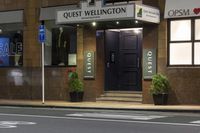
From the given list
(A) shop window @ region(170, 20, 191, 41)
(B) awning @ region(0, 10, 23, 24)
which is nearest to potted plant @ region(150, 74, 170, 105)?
(A) shop window @ region(170, 20, 191, 41)

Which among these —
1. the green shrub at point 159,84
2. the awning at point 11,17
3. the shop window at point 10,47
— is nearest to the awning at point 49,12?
the awning at point 11,17

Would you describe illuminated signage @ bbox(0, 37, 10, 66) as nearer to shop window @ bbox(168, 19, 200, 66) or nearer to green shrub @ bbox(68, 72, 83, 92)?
green shrub @ bbox(68, 72, 83, 92)

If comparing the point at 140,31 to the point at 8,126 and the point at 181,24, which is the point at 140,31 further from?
the point at 8,126

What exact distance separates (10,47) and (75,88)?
5287 millimetres

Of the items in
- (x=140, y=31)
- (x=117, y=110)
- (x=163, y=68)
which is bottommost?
(x=117, y=110)

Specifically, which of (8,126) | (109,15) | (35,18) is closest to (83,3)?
(109,15)

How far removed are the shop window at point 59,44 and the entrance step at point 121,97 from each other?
2.56m

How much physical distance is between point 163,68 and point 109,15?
3183 millimetres

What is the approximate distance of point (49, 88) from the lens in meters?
26.2

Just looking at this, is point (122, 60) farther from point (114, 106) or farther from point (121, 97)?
point (114, 106)

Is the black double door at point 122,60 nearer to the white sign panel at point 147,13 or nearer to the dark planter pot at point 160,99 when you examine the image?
the white sign panel at point 147,13

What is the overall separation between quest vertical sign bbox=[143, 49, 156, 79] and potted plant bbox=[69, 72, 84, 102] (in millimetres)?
3208

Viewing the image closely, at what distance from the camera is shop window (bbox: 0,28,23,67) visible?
2752 centimetres

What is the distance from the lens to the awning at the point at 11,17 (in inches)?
1073
